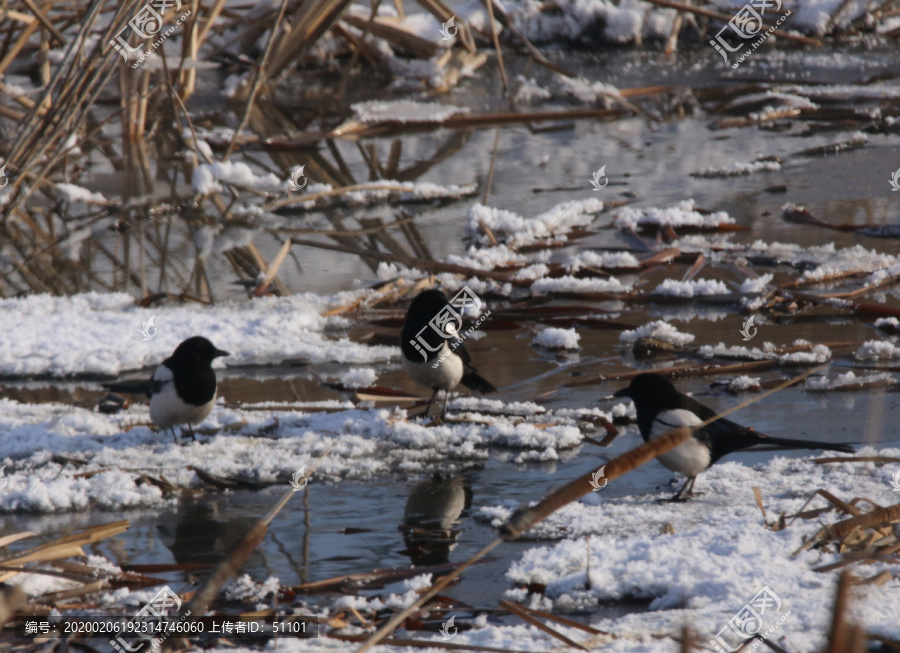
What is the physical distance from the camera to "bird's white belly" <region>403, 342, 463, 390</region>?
408 cm

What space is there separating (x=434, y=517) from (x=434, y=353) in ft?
3.54

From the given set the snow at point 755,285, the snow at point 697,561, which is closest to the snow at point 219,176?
the snow at point 755,285

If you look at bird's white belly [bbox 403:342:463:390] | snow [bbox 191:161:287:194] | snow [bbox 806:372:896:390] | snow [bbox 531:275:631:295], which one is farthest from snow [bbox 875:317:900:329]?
snow [bbox 191:161:287:194]

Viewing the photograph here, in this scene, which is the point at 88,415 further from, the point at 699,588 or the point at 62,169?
the point at 62,169

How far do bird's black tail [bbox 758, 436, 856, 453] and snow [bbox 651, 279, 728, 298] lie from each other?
6.35 feet

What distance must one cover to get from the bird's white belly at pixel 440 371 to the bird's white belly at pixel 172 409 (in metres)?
0.84

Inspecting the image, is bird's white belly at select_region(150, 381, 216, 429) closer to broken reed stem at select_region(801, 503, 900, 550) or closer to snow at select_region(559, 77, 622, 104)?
broken reed stem at select_region(801, 503, 900, 550)

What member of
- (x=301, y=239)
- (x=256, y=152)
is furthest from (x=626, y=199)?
(x=256, y=152)

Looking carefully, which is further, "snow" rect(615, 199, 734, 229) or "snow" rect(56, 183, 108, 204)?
"snow" rect(56, 183, 108, 204)

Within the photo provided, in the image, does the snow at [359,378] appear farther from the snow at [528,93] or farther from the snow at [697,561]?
the snow at [528,93]

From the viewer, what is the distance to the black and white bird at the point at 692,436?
125 inches

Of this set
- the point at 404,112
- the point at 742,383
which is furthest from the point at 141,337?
the point at 404,112

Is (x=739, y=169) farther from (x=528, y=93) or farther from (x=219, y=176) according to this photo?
(x=219, y=176)

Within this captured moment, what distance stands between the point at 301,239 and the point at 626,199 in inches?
94.5
